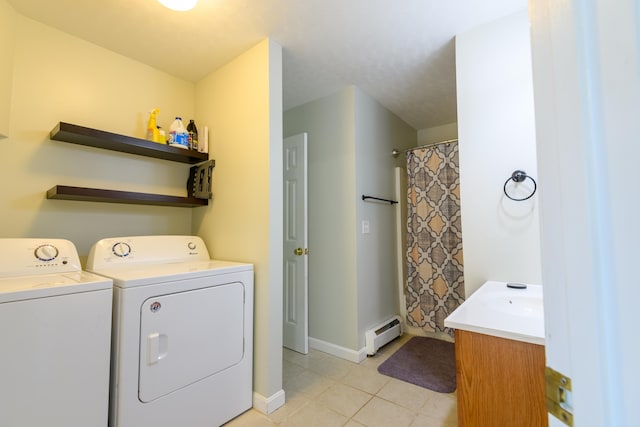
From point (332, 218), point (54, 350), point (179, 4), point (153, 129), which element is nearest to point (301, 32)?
point (179, 4)

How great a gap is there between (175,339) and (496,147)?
84.2 inches

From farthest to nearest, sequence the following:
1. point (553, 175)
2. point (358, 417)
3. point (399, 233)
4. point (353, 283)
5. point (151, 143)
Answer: point (399, 233), point (353, 283), point (151, 143), point (358, 417), point (553, 175)

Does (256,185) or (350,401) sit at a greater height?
(256,185)

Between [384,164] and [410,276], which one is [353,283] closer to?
[410,276]

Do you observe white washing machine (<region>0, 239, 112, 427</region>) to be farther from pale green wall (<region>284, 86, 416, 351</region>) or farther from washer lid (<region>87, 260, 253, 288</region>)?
pale green wall (<region>284, 86, 416, 351</region>)

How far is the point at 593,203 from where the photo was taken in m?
0.34

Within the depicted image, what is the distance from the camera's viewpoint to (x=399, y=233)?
328cm

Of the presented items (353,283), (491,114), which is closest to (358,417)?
(353,283)

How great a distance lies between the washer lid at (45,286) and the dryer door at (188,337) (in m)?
0.24

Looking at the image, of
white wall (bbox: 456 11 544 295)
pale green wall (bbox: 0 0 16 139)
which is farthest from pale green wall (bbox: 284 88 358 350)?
pale green wall (bbox: 0 0 16 139)

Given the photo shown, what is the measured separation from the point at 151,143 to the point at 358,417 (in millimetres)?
2234

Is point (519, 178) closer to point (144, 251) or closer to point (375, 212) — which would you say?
point (375, 212)

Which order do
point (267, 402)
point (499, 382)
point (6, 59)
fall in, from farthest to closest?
point (267, 402)
point (6, 59)
point (499, 382)

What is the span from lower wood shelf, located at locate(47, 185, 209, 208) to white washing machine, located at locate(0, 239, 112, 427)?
0.49 meters
